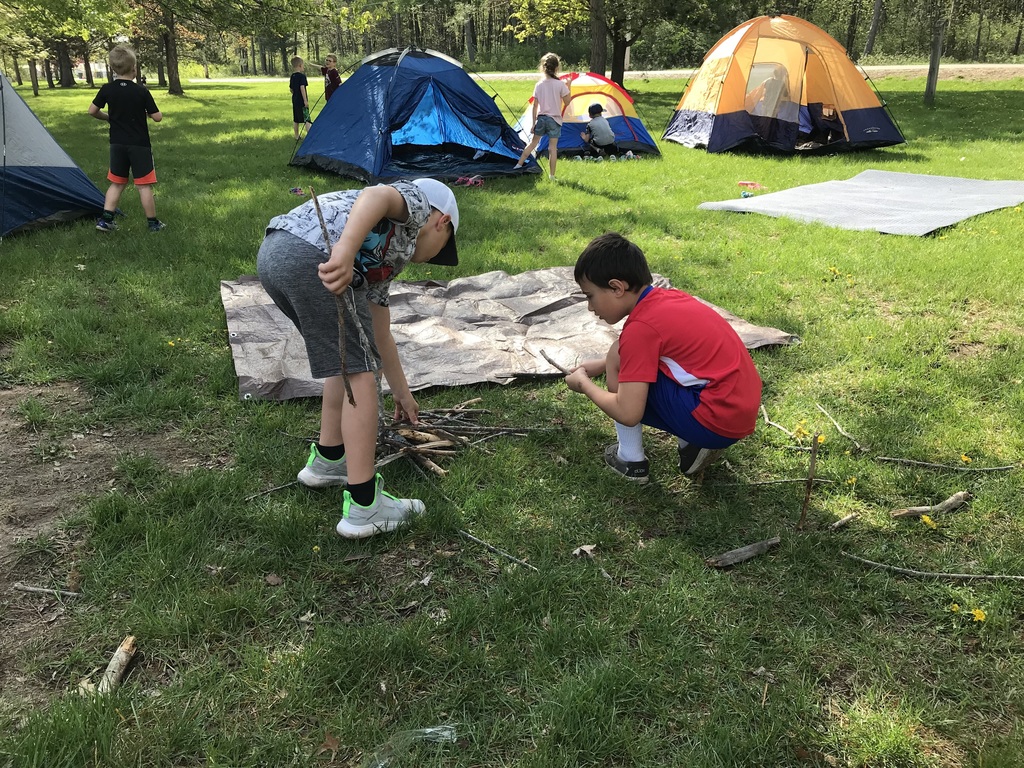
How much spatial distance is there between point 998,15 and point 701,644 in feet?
173

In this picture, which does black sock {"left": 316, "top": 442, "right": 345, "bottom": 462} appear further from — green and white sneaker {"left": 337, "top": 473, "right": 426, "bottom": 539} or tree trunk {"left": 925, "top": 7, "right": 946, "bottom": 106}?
tree trunk {"left": 925, "top": 7, "right": 946, "bottom": 106}

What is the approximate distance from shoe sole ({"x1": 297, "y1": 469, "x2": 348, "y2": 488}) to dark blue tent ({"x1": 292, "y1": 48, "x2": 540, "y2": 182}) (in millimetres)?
6647

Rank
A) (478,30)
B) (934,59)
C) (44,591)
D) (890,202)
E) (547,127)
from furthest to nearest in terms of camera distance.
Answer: (478,30), (934,59), (547,127), (890,202), (44,591)

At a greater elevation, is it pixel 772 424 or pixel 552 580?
pixel 772 424

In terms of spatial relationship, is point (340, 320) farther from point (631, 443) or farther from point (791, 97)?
point (791, 97)

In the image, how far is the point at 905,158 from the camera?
1068 centimetres

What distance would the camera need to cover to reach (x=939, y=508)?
9.23 feet

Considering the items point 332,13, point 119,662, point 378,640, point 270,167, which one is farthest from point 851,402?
point 332,13

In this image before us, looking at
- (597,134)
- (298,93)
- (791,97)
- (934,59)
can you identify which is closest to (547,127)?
(597,134)

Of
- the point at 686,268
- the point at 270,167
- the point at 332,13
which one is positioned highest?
the point at 332,13

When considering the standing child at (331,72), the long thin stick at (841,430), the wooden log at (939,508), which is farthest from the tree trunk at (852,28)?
the wooden log at (939,508)

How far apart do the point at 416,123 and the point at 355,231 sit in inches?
311

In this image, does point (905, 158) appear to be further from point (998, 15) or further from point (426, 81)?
point (998, 15)

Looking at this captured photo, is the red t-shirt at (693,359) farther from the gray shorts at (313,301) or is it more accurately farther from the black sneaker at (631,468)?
the gray shorts at (313,301)
